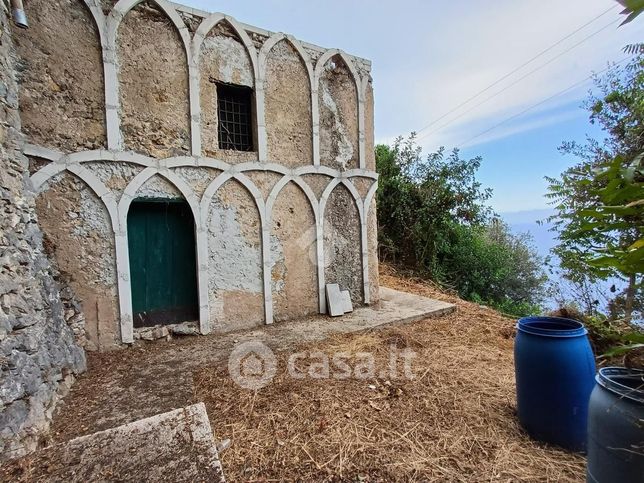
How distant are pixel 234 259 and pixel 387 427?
9.68 ft

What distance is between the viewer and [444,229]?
8.88 m

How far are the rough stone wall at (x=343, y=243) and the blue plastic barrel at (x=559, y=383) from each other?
3.37 m

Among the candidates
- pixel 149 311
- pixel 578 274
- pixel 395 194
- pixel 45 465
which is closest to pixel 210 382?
pixel 45 465

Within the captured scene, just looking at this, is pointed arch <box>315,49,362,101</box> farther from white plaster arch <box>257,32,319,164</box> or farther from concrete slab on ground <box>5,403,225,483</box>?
concrete slab on ground <box>5,403,225,483</box>

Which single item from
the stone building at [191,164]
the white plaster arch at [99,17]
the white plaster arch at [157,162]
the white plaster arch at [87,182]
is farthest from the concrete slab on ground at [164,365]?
the white plaster arch at [99,17]

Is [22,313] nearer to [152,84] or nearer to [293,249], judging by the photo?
[152,84]

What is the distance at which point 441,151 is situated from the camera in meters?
8.70

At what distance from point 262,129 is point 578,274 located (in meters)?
5.67

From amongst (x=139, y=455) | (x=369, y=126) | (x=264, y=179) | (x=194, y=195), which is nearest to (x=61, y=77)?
(x=194, y=195)

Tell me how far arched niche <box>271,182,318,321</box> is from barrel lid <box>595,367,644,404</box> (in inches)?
148

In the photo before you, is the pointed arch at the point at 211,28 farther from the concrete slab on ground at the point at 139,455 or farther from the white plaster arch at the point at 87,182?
the concrete slab on ground at the point at 139,455

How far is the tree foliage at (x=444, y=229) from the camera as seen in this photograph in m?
8.61

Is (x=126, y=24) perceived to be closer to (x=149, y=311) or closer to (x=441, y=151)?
(x=149, y=311)

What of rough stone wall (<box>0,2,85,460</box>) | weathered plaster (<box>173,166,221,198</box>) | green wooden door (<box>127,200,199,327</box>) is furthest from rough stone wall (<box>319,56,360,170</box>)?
rough stone wall (<box>0,2,85,460</box>)
